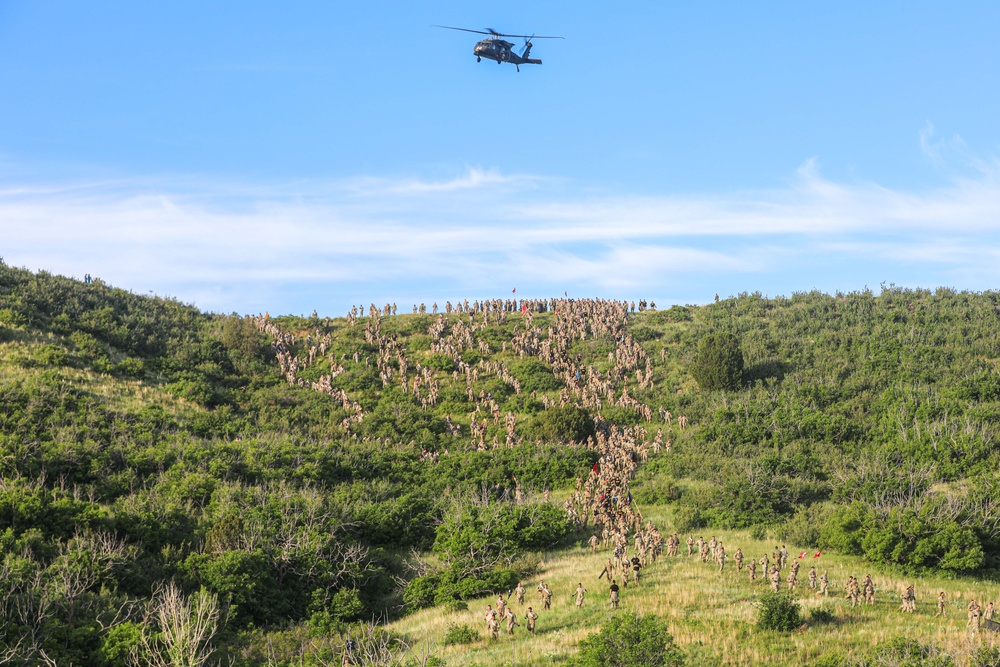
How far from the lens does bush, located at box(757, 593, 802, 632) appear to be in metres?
24.9

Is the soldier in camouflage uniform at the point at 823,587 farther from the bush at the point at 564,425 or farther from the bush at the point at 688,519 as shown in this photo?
the bush at the point at 564,425

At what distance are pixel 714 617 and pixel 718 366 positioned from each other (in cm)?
3785

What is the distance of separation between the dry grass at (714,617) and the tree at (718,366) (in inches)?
1105

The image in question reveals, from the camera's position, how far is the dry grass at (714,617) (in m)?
23.5

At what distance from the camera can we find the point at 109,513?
34906mm

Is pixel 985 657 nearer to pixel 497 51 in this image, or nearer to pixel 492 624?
pixel 492 624

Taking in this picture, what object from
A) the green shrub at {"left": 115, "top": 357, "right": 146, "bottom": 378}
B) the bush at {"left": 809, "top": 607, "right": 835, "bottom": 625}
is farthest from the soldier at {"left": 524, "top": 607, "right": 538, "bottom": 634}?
the green shrub at {"left": 115, "top": 357, "right": 146, "bottom": 378}

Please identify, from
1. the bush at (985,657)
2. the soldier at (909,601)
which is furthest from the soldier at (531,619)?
the bush at (985,657)

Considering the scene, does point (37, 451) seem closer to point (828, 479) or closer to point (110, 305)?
point (110, 305)

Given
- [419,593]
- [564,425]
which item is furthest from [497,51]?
[419,593]

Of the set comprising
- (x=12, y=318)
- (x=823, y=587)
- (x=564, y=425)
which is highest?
(x=12, y=318)

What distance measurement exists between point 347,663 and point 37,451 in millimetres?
24181

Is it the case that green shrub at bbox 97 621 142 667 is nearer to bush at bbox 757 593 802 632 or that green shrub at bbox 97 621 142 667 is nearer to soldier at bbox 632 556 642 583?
soldier at bbox 632 556 642 583

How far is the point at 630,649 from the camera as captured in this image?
21547 mm
